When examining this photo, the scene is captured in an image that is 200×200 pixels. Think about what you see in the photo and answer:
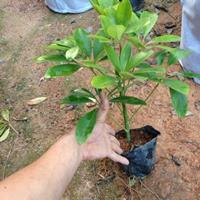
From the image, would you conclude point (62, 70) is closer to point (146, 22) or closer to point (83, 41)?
point (83, 41)

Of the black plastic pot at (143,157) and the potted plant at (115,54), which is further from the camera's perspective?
the black plastic pot at (143,157)

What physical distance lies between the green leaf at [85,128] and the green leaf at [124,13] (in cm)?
34

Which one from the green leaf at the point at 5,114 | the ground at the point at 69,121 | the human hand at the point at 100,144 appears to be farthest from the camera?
the green leaf at the point at 5,114

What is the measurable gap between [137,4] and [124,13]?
1812 millimetres

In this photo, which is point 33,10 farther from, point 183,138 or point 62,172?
point 62,172

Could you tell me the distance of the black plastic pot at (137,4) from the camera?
2850 mm

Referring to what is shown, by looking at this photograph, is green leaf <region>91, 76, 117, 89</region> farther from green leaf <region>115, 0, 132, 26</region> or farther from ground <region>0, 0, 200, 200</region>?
ground <region>0, 0, 200, 200</region>

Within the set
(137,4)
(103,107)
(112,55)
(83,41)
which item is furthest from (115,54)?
(137,4)

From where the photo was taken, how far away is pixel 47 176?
129 cm

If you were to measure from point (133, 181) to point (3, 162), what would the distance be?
0.72 metres

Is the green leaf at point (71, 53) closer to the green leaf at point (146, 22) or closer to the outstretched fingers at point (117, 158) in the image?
the green leaf at point (146, 22)

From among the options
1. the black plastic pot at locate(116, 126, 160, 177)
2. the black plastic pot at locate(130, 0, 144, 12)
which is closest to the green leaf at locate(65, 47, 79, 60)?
the black plastic pot at locate(116, 126, 160, 177)

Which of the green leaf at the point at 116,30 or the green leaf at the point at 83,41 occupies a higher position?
the green leaf at the point at 116,30

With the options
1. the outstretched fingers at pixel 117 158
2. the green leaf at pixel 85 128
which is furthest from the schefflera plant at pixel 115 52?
the outstretched fingers at pixel 117 158
